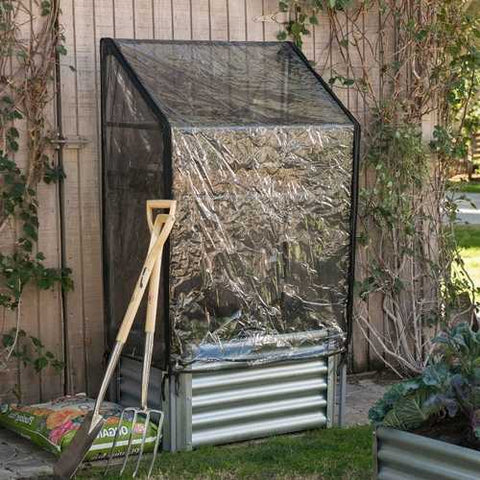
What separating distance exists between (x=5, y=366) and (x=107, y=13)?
195cm

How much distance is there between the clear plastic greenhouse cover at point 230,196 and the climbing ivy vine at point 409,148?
870 mm

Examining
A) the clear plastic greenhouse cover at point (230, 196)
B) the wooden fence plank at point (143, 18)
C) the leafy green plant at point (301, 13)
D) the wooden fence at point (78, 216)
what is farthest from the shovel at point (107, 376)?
the leafy green plant at point (301, 13)

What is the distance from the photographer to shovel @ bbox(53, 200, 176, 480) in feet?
15.2

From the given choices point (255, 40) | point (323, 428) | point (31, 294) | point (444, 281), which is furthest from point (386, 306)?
point (31, 294)

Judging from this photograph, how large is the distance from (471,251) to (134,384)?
7682 millimetres

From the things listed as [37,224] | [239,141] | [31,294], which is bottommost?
[31,294]

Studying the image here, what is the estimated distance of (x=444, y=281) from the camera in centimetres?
679

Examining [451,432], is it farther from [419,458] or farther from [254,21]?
[254,21]

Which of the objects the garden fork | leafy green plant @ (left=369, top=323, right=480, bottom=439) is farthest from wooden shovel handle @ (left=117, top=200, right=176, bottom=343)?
leafy green plant @ (left=369, top=323, right=480, bottom=439)


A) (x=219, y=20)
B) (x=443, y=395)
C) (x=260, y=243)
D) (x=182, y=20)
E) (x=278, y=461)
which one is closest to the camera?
(x=443, y=395)

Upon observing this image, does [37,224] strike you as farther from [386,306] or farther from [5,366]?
[386,306]

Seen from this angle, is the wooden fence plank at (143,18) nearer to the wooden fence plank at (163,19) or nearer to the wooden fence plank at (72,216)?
the wooden fence plank at (163,19)

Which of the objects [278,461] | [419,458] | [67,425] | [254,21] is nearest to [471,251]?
[254,21]

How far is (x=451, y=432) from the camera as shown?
3.66 metres
